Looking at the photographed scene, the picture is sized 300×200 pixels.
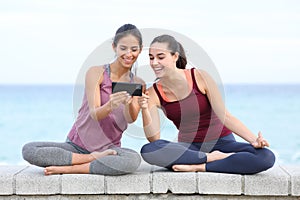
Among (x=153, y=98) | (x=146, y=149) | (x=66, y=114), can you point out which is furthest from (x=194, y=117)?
(x=66, y=114)

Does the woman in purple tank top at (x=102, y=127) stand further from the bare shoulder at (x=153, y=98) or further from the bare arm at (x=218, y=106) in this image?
the bare arm at (x=218, y=106)

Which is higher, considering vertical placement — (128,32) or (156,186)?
(128,32)

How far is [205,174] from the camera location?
12.1ft

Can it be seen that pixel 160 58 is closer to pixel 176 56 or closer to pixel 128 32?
pixel 176 56

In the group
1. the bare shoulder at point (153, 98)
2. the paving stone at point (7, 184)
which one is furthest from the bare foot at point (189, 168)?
the paving stone at point (7, 184)

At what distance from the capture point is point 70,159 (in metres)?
3.79

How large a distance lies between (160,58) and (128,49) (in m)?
0.22

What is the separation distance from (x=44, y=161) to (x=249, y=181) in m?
1.33

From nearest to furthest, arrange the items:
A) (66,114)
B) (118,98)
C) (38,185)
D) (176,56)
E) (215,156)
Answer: (118,98) → (38,185) → (215,156) → (176,56) → (66,114)

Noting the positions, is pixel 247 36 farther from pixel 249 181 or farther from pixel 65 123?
pixel 249 181

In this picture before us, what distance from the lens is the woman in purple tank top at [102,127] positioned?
3.72m

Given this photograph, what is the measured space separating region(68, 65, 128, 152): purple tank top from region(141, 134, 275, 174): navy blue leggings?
255 mm

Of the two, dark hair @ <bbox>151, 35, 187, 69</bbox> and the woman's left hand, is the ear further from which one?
the woman's left hand

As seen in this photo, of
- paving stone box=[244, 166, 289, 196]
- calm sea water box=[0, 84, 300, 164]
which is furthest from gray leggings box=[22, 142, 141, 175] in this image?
calm sea water box=[0, 84, 300, 164]
